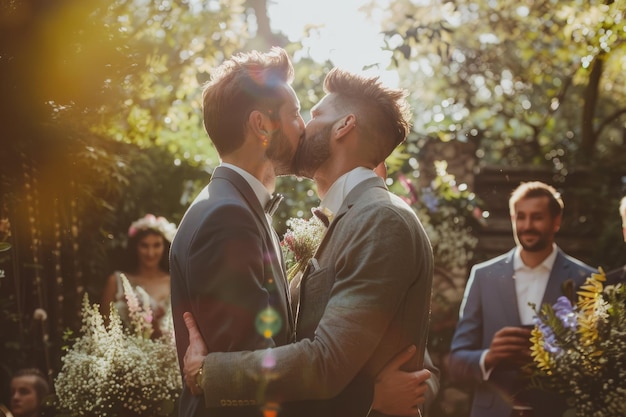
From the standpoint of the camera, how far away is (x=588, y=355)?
12.0 feet

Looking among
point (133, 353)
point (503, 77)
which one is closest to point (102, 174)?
point (133, 353)

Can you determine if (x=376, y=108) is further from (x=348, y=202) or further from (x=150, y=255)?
(x=150, y=255)

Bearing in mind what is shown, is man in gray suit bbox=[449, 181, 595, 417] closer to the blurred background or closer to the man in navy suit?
the blurred background

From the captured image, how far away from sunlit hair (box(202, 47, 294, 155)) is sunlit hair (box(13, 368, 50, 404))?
2.53 m

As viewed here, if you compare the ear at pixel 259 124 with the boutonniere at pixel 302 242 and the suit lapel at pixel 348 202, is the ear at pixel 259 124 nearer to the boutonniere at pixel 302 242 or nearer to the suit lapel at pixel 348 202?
the suit lapel at pixel 348 202

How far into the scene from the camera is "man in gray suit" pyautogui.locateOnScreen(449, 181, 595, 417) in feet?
17.4

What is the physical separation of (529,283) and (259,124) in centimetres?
357

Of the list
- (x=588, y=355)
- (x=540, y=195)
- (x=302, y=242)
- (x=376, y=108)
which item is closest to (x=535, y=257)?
(x=540, y=195)

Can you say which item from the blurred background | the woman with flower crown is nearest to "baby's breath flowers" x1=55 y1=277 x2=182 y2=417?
the blurred background

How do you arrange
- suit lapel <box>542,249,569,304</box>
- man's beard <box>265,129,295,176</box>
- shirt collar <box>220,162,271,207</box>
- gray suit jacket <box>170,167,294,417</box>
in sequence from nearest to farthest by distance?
gray suit jacket <box>170,167,294,417</box>, shirt collar <box>220,162,271,207</box>, man's beard <box>265,129,295,176</box>, suit lapel <box>542,249,569,304</box>

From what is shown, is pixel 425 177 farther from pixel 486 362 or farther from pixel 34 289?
pixel 34 289

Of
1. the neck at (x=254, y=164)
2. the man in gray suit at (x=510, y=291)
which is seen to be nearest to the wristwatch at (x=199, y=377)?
the neck at (x=254, y=164)

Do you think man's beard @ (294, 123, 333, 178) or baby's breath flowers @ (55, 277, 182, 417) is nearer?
man's beard @ (294, 123, 333, 178)

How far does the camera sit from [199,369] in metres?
2.44
